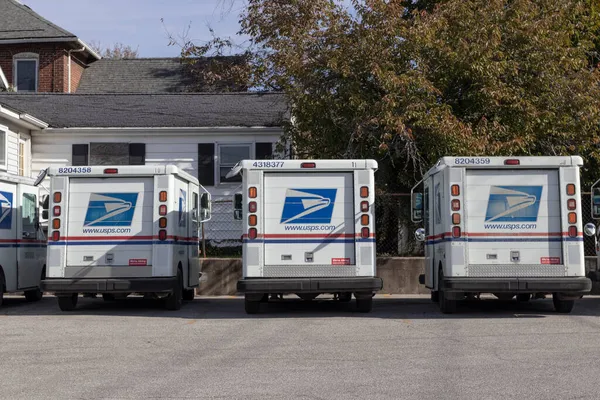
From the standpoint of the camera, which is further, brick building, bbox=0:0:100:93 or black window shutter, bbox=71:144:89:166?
brick building, bbox=0:0:100:93

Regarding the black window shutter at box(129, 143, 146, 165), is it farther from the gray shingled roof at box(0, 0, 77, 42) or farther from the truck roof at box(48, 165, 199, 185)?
the truck roof at box(48, 165, 199, 185)

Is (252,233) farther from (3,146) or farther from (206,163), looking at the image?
(3,146)

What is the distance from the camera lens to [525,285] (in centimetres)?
1411

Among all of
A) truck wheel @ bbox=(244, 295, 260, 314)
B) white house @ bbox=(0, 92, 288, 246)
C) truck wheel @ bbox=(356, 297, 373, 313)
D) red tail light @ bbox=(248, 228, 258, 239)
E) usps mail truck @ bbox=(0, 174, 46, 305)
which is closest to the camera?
red tail light @ bbox=(248, 228, 258, 239)

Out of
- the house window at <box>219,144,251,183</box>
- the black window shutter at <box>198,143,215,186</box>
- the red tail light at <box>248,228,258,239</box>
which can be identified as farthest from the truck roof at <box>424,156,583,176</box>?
the black window shutter at <box>198,143,215,186</box>

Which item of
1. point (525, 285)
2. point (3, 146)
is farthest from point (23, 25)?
point (525, 285)

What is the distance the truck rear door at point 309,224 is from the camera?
14766 millimetres

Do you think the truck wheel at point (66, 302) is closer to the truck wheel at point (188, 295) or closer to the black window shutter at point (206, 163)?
the truck wheel at point (188, 295)

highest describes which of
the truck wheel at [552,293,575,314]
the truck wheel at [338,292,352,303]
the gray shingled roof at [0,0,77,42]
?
the gray shingled roof at [0,0,77,42]

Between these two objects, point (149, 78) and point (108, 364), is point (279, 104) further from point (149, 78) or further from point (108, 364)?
point (108, 364)

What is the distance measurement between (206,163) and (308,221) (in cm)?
1214

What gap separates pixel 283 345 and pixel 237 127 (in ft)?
51.9

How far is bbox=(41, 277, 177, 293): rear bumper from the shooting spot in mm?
15148

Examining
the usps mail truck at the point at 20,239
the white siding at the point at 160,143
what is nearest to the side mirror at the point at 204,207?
the usps mail truck at the point at 20,239
